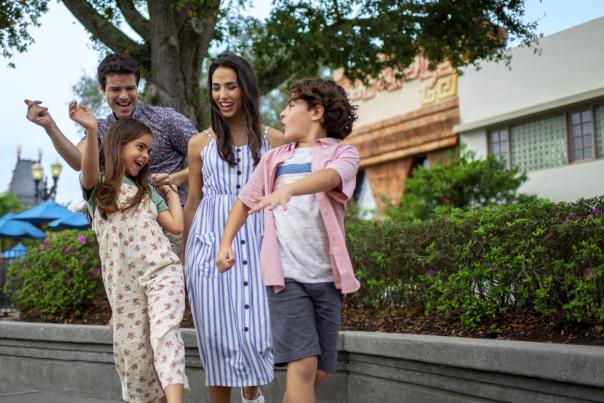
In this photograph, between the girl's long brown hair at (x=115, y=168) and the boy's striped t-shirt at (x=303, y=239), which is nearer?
the boy's striped t-shirt at (x=303, y=239)

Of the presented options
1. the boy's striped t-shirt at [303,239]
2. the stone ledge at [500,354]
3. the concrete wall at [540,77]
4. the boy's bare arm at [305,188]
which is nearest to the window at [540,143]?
the concrete wall at [540,77]

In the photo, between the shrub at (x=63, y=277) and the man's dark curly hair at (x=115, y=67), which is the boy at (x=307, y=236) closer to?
the man's dark curly hair at (x=115, y=67)

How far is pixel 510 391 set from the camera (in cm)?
393

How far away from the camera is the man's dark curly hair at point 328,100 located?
3.60 m

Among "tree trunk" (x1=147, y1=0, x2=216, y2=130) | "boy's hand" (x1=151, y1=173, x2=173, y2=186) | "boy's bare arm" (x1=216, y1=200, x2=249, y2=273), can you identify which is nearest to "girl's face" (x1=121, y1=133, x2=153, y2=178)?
"boy's hand" (x1=151, y1=173, x2=173, y2=186)

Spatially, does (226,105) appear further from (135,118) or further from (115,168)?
(135,118)

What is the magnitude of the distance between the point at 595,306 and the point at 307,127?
2110 millimetres

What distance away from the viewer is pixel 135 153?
427 centimetres

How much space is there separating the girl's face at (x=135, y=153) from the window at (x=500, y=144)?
1718 centimetres

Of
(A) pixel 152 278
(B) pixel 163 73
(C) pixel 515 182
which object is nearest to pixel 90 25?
(B) pixel 163 73

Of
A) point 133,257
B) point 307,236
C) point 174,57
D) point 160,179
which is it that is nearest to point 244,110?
point 160,179

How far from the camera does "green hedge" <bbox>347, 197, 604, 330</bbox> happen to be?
4.59 m

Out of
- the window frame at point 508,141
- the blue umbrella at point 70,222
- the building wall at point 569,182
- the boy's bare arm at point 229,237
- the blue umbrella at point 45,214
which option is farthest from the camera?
the window frame at point 508,141

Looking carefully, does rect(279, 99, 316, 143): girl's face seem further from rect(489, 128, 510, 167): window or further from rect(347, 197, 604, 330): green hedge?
rect(489, 128, 510, 167): window
